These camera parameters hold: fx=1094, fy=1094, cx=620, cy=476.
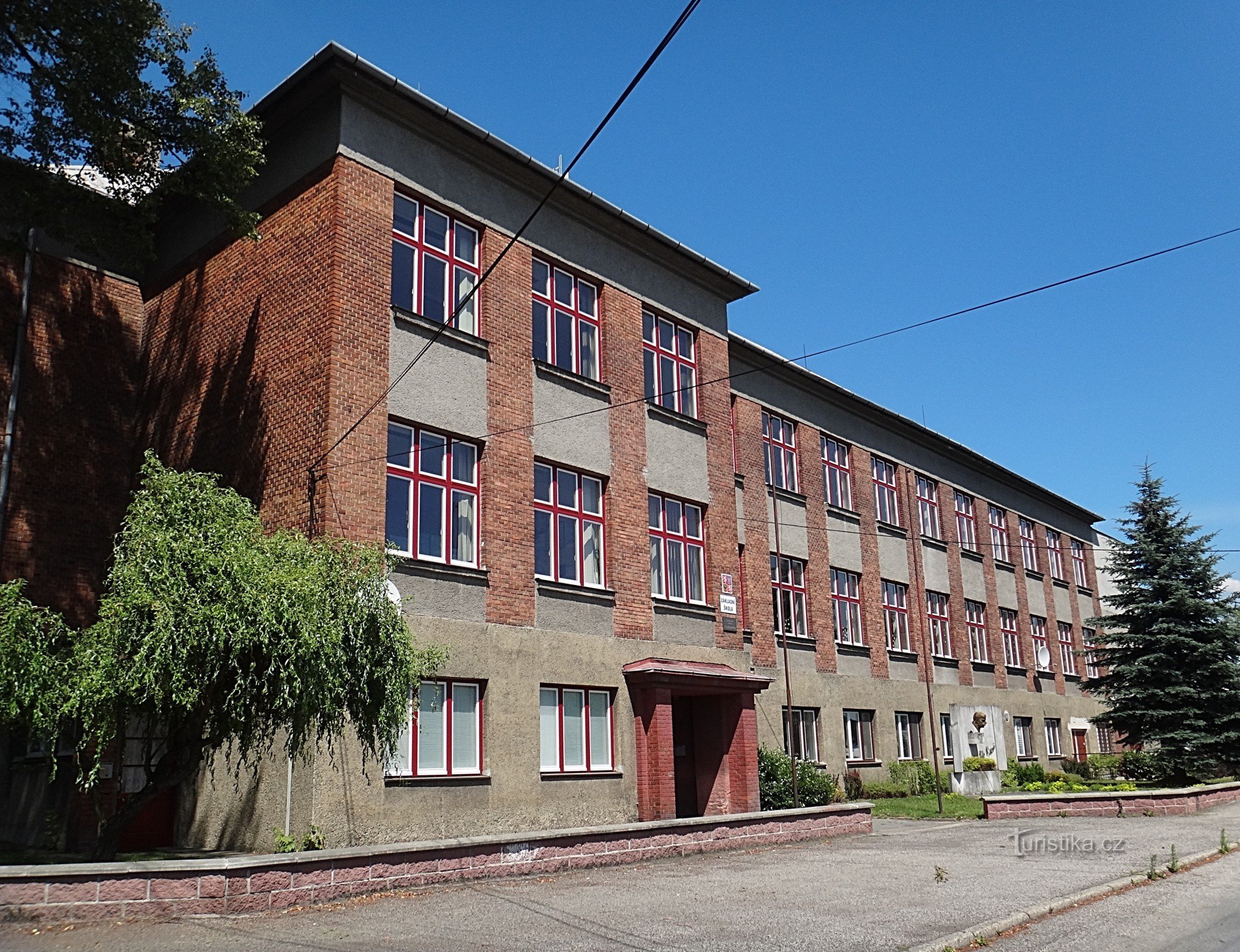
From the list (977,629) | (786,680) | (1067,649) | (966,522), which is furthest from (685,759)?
(1067,649)

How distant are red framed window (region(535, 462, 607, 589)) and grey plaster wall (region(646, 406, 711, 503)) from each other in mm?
1779

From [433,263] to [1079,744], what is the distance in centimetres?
3689

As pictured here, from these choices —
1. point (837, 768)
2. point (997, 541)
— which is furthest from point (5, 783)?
point (997, 541)

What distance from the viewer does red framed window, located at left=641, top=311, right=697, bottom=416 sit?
23719mm

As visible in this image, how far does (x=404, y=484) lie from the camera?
1775cm

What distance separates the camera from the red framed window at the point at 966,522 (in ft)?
131

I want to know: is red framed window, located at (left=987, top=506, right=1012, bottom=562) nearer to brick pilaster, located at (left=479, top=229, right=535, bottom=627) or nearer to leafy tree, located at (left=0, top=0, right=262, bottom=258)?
brick pilaster, located at (left=479, top=229, right=535, bottom=627)

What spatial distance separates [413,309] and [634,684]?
8078mm

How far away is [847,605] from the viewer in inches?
1277

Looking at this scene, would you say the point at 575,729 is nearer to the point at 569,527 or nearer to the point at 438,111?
the point at 569,527

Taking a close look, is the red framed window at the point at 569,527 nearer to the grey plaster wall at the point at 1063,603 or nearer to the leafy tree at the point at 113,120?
the leafy tree at the point at 113,120

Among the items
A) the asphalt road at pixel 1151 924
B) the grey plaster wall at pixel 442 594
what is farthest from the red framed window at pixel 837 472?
the asphalt road at pixel 1151 924

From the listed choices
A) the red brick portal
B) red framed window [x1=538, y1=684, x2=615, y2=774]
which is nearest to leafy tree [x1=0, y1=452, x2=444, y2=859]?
red framed window [x1=538, y1=684, x2=615, y2=774]

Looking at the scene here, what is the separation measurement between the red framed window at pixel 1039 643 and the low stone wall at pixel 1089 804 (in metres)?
18.6
